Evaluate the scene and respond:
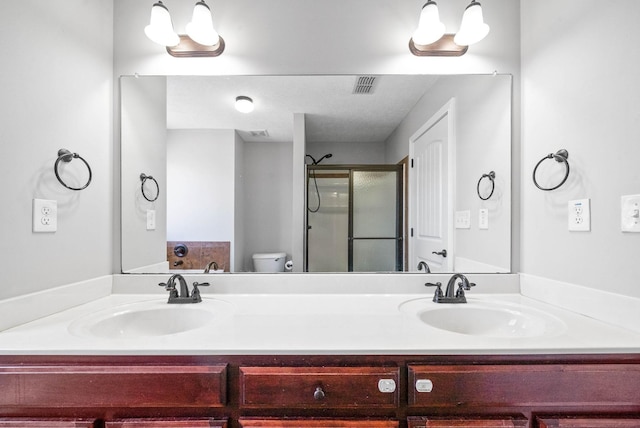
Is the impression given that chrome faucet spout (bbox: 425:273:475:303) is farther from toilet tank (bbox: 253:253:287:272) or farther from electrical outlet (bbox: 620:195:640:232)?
toilet tank (bbox: 253:253:287:272)

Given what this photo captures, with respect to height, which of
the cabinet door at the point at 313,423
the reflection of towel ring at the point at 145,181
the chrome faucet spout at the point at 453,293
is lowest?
the cabinet door at the point at 313,423

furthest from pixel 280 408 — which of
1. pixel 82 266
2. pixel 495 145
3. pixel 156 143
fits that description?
pixel 495 145

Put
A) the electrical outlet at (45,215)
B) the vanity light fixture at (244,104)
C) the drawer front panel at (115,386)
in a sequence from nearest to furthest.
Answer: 1. the drawer front panel at (115,386)
2. the electrical outlet at (45,215)
3. the vanity light fixture at (244,104)

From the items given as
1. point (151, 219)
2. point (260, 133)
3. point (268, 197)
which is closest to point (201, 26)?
point (260, 133)

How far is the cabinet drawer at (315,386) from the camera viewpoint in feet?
2.77

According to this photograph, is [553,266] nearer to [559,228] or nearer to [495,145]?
[559,228]

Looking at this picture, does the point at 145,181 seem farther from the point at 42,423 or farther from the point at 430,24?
the point at 430,24

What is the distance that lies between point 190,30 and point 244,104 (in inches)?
14.5

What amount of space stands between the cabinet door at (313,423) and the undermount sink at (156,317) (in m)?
0.43

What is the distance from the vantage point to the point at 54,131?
1.12 meters

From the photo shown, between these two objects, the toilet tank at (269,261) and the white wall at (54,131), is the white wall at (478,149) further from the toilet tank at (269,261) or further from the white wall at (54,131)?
the white wall at (54,131)

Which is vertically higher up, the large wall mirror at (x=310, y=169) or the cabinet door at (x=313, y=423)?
the large wall mirror at (x=310, y=169)

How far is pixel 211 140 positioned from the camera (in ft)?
4.98

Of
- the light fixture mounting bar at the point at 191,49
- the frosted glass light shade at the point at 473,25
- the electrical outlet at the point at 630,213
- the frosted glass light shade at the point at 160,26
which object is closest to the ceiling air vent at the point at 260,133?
the light fixture mounting bar at the point at 191,49
